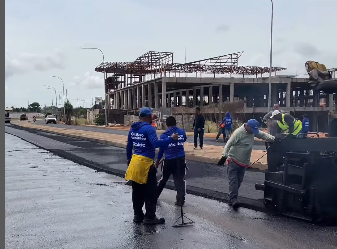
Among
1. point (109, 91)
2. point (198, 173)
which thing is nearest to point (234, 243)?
point (198, 173)

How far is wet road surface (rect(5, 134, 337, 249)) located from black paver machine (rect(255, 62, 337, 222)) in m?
0.28

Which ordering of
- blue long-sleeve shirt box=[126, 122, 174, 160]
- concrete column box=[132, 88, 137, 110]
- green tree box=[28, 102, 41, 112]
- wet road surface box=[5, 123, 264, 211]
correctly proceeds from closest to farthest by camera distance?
1. blue long-sleeve shirt box=[126, 122, 174, 160]
2. wet road surface box=[5, 123, 264, 211]
3. concrete column box=[132, 88, 137, 110]
4. green tree box=[28, 102, 41, 112]

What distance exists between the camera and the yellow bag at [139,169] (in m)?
6.66

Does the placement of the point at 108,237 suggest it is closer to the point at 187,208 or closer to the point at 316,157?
the point at 187,208

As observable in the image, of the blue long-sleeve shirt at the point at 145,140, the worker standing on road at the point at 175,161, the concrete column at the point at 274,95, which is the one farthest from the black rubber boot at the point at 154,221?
the concrete column at the point at 274,95

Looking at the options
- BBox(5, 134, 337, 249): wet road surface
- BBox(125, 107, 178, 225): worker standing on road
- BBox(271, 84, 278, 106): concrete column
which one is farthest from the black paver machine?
BBox(271, 84, 278, 106): concrete column

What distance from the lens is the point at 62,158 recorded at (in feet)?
60.5

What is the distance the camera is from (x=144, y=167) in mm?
6688

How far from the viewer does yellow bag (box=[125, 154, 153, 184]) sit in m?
6.66

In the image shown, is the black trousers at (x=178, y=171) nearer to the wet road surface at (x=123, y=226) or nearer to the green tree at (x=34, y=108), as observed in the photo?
the wet road surface at (x=123, y=226)

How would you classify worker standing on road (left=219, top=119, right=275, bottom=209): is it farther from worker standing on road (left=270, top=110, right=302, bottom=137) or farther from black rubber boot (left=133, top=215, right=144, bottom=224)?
worker standing on road (left=270, top=110, right=302, bottom=137)

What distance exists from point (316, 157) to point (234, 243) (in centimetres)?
197

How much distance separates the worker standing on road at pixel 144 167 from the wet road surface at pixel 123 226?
246mm

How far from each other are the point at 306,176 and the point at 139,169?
2523 mm
